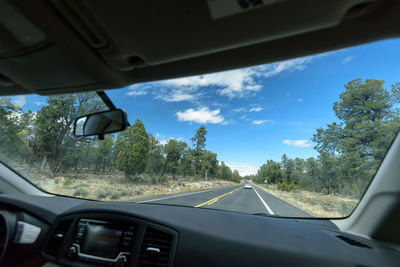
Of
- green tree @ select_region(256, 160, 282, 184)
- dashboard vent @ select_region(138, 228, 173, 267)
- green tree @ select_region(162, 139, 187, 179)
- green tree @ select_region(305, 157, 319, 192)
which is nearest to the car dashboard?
dashboard vent @ select_region(138, 228, 173, 267)

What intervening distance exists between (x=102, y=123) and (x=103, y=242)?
1311 millimetres

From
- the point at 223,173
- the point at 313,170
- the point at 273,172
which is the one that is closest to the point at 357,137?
the point at 313,170

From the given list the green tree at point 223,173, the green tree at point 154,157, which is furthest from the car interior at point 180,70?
the green tree at point 223,173

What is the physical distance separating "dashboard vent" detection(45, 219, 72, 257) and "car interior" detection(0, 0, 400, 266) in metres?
0.02

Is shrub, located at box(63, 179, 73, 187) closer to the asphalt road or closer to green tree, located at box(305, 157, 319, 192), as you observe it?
the asphalt road

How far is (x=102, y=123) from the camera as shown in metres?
2.25

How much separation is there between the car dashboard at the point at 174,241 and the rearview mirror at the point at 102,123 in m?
0.91

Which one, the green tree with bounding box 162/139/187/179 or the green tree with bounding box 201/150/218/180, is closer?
the green tree with bounding box 162/139/187/179

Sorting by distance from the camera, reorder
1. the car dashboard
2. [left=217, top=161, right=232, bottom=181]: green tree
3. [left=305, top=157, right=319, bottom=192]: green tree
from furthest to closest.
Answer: [left=217, top=161, right=232, bottom=181]: green tree < [left=305, top=157, right=319, bottom=192]: green tree < the car dashboard

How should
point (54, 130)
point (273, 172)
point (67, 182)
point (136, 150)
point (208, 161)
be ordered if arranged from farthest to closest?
point (208, 161), point (136, 150), point (273, 172), point (67, 182), point (54, 130)

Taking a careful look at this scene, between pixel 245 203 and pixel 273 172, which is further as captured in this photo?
pixel 245 203

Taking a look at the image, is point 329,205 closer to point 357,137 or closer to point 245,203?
point 357,137

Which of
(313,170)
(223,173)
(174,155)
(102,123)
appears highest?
(174,155)

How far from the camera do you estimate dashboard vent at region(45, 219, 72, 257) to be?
6.14ft
